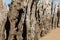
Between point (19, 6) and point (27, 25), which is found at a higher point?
point (19, 6)

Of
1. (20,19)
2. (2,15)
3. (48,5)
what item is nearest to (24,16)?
(20,19)

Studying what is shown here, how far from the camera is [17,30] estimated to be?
26.8 feet

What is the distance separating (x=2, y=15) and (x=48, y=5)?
1217cm

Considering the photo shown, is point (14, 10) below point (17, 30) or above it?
above

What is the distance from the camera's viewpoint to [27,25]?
8273mm

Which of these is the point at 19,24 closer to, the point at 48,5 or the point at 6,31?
the point at 6,31

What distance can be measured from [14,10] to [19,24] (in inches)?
22.7

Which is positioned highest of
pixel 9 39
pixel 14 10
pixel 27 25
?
pixel 14 10

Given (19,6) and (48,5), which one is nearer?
(19,6)

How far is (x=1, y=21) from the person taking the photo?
8.05 meters

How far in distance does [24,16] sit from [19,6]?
46cm

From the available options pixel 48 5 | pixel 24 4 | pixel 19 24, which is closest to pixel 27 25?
pixel 19 24

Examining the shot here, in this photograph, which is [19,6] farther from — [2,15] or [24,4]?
[2,15]

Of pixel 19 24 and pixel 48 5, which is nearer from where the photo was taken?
pixel 19 24
